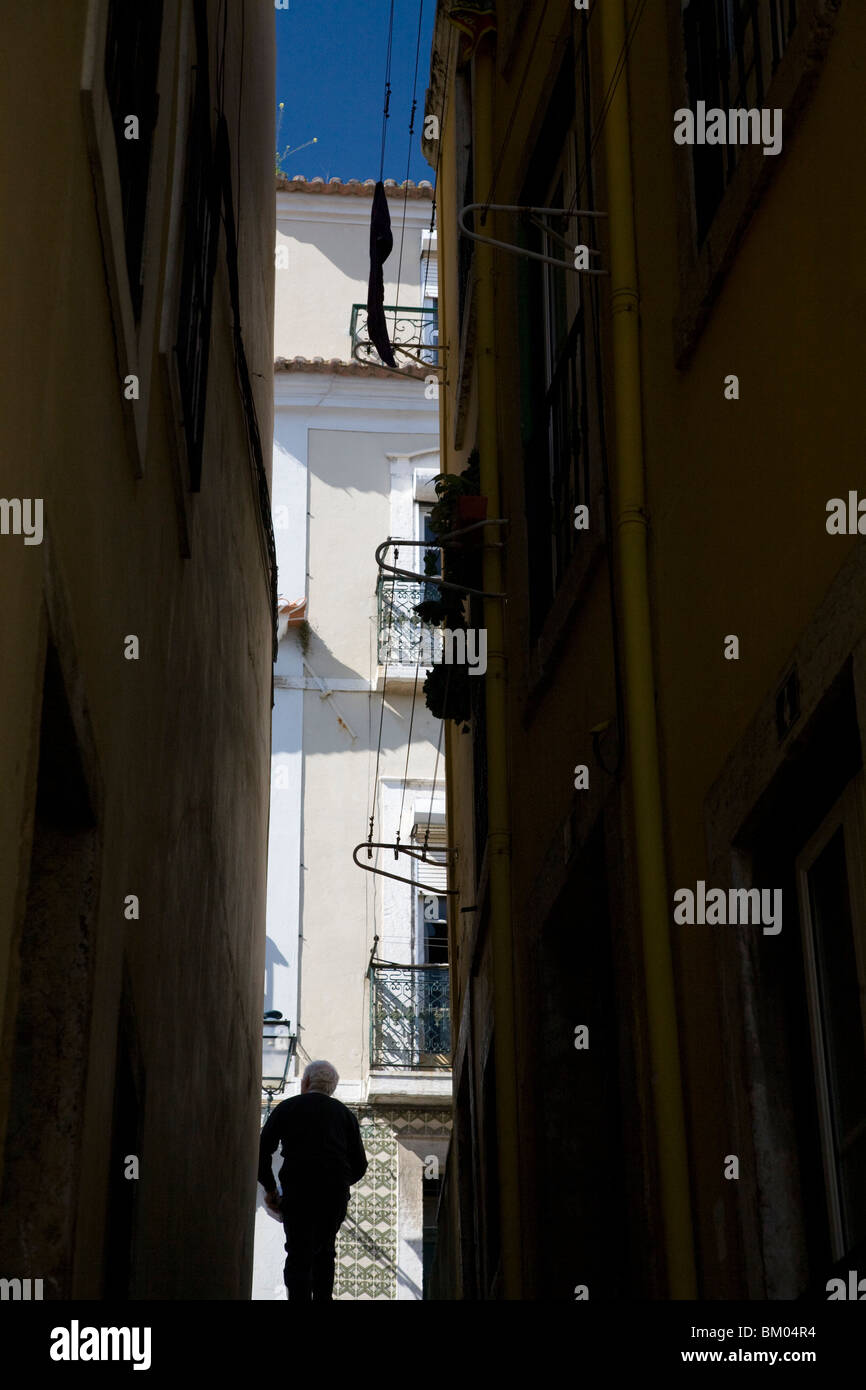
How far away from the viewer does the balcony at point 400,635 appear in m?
21.3

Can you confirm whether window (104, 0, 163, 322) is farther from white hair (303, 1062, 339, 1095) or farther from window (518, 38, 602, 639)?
white hair (303, 1062, 339, 1095)

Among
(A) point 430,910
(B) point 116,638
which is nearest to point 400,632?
(A) point 430,910

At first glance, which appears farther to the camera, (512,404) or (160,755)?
(512,404)

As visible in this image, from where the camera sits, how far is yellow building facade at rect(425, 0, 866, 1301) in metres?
4.27

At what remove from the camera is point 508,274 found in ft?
29.6

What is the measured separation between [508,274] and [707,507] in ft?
13.5

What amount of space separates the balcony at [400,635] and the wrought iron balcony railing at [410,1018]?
3589 mm

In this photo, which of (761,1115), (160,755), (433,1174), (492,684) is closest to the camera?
(761,1115)

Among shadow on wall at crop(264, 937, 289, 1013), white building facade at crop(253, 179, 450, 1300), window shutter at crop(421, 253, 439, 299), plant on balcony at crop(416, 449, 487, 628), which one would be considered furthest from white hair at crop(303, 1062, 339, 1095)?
window shutter at crop(421, 253, 439, 299)

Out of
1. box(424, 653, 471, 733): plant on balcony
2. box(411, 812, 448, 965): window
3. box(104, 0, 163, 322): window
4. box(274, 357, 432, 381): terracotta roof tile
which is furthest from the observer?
box(274, 357, 432, 381): terracotta roof tile

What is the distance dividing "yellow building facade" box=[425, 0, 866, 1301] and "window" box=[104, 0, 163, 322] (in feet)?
5.18

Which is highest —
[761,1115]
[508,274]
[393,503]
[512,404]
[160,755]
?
[393,503]
